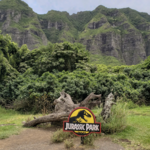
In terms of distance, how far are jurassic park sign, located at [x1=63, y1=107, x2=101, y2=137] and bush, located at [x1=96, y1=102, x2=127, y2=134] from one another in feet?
4.64

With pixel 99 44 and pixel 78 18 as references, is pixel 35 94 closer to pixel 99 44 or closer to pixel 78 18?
pixel 99 44

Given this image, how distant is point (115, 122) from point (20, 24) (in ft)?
436

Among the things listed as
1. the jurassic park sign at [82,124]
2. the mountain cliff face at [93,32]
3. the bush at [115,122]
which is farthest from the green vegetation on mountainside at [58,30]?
the jurassic park sign at [82,124]

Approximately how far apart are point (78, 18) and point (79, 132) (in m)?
194

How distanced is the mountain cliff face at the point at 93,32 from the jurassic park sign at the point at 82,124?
103921mm

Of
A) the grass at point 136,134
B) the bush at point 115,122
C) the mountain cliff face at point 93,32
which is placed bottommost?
the grass at point 136,134

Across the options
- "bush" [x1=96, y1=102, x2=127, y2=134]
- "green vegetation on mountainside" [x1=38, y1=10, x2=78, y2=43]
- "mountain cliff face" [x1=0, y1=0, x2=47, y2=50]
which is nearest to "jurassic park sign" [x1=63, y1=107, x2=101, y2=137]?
"bush" [x1=96, y1=102, x2=127, y2=134]

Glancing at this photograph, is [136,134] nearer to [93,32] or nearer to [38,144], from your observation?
[38,144]

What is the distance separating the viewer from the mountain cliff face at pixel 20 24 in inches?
4316

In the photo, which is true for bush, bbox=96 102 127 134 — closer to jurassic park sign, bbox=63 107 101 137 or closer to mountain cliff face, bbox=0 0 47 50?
jurassic park sign, bbox=63 107 101 137

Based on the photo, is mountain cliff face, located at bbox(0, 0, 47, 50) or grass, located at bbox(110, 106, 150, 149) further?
mountain cliff face, located at bbox(0, 0, 47, 50)

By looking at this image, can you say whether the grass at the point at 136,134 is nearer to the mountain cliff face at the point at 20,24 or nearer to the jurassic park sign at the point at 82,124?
the jurassic park sign at the point at 82,124

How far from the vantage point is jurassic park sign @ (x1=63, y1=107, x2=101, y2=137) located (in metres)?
4.11

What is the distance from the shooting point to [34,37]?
4392 inches
